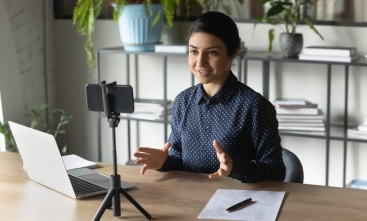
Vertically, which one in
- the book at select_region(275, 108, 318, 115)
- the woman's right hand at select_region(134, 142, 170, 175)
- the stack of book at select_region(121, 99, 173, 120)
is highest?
the woman's right hand at select_region(134, 142, 170, 175)

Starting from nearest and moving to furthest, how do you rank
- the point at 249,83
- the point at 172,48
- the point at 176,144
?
the point at 176,144 → the point at 172,48 → the point at 249,83

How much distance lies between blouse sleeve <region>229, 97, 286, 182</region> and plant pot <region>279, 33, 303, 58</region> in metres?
1.14

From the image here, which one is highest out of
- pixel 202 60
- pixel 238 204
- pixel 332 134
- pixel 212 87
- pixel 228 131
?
pixel 202 60

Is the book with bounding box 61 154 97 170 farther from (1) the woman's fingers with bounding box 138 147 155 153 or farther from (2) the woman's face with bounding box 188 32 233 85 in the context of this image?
(2) the woman's face with bounding box 188 32 233 85

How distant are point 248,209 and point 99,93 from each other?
0.51 m

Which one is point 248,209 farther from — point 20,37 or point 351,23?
point 20,37

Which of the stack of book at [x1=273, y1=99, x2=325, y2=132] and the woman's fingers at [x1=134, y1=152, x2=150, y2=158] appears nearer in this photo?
the woman's fingers at [x1=134, y1=152, x2=150, y2=158]

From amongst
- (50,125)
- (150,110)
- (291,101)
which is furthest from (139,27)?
(50,125)

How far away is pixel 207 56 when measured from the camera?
1943 millimetres

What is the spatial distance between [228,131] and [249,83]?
Result: 149 centimetres

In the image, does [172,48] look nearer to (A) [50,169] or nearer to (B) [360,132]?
(B) [360,132]

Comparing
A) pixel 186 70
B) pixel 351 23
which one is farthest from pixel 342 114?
pixel 186 70

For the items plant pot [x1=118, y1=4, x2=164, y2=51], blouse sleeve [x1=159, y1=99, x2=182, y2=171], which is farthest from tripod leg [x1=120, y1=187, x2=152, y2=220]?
plant pot [x1=118, y1=4, x2=164, y2=51]

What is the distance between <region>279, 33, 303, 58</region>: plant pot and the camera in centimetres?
303
